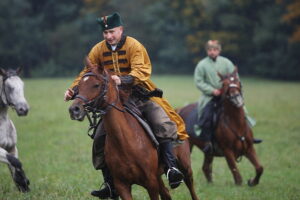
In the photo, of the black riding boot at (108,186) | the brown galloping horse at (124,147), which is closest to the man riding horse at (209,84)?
the black riding boot at (108,186)

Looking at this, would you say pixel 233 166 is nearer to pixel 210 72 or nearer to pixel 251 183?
pixel 251 183

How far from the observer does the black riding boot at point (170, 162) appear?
7.15 meters

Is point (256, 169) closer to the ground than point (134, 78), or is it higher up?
closer to the ground

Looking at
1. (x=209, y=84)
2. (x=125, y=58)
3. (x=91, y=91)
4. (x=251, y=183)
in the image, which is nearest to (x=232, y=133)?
(x=251, y=183)

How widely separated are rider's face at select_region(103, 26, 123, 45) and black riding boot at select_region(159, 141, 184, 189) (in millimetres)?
1504

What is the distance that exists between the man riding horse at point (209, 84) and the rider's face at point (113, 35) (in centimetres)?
512

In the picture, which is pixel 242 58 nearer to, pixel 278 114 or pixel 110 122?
pixel 278 114

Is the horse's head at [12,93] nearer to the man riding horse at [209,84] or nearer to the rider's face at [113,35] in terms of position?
the rider's face at [113,35]

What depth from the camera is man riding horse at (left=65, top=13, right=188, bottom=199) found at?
22.8ft

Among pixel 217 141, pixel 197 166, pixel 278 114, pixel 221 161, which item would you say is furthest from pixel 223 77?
pixel 278 114

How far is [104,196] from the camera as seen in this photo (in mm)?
7637

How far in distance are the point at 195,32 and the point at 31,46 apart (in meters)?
19.4

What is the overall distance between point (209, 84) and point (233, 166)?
6.98 feet

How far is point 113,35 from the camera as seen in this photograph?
23.0 feet
